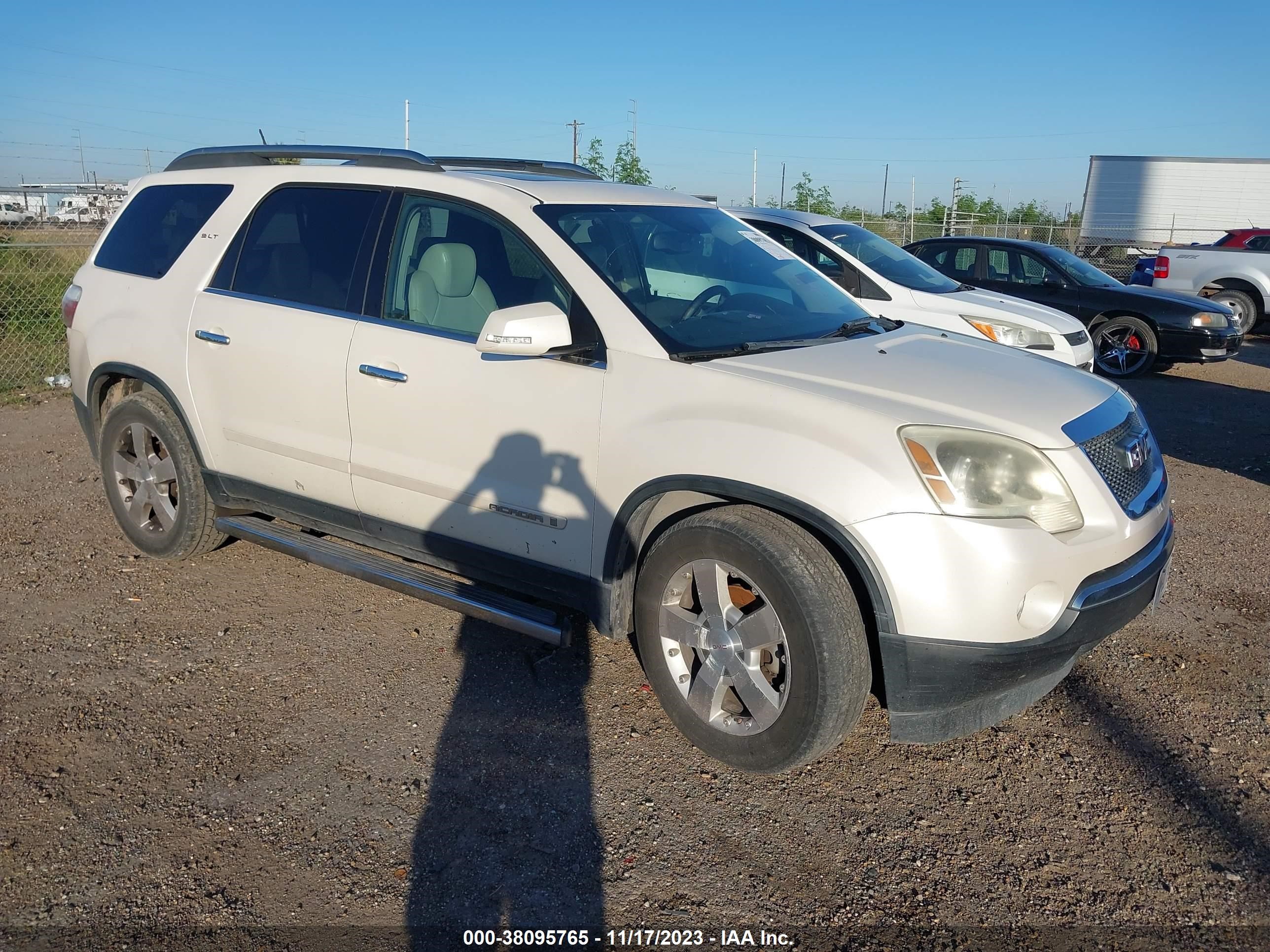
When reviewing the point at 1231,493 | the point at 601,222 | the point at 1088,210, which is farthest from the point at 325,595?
the point at 1088,210

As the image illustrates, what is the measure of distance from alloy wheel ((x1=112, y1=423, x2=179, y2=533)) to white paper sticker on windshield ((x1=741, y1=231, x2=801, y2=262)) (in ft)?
9.82

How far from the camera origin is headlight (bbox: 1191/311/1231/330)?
11.2 m

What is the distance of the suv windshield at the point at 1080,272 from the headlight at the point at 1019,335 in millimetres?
3855

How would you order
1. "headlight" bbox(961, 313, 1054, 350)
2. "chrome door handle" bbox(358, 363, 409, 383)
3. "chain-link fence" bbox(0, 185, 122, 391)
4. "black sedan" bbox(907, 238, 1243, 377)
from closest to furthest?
"chrome door handle" bbox(358, 363, 409, 383) < "headlight" bbox(961, 313, 1054, 350) < "chain-link fence" bbox(0, 185, 122, 391) < "black sedan" bbox(907, 238, 1243, 377)

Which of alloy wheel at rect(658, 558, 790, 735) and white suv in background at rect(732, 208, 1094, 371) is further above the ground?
white suv in background at rect(732, 208, 1094, 371)

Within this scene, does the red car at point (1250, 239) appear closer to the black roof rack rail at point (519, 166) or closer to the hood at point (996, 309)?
the hood at point (996, 309)

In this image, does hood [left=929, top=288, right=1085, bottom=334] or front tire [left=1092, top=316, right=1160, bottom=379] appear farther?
front tire [left=1092, top=316, right=1160, bottom=379]

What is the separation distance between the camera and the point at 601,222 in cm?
406

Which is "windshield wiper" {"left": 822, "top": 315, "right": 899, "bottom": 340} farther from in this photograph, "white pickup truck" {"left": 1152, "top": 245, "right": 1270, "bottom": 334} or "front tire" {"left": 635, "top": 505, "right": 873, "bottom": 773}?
"white pickup truck" {"left": 1152, "top": 245, "right": 1270, "bottom": 334}

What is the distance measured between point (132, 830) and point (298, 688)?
97 cm

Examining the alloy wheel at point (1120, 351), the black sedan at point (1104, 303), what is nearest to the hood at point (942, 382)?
the black sedan at point (1104, 303)

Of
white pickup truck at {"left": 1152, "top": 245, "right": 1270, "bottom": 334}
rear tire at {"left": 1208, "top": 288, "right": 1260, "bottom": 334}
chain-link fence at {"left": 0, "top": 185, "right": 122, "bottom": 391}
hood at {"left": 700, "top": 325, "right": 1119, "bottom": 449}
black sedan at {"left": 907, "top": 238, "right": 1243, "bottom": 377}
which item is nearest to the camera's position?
hood at {"left": 700, "top": 325, "right": 1119, "bottom": 449}

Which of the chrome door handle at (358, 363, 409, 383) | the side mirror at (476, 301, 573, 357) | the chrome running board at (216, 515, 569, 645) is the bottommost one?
the chrome running board at (216, 515, 569, 645)

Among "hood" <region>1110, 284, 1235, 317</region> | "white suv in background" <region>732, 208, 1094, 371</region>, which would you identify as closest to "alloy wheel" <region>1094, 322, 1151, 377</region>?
"hood" <region>1110, 284, 1235, 317</region>
